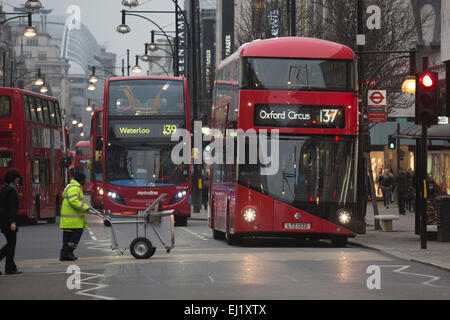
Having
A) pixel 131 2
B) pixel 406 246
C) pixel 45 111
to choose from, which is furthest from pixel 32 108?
pixel 406 246

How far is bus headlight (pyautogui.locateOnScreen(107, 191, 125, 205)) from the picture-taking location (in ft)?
105

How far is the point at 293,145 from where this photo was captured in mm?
21969

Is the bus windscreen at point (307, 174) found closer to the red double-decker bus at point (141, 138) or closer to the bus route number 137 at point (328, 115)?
the bus route number 137 at point (328, 115)

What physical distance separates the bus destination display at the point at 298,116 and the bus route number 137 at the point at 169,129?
987 cm


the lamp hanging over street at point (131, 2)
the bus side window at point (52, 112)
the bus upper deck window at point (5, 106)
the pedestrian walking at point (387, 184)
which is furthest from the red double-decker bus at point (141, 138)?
the pedestrian walking at point (387, 184)

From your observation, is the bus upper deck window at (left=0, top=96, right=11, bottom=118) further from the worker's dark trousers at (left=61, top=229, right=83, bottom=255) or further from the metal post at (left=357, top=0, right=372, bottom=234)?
the worker's dark trousers at (left=61, top=229, right=83, bottom=255)

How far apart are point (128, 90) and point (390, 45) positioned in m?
9.47

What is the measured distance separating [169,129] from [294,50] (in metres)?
10.0

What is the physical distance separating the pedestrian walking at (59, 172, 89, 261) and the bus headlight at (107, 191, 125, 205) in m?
12.9

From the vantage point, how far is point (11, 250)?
1633 centimetres

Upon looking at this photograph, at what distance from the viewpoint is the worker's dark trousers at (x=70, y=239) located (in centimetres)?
1892

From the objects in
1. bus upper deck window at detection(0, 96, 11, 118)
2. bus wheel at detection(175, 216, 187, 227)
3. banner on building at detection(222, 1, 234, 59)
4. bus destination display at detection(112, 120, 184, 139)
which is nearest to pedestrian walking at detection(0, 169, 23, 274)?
bus destination display at detection(112, 120, 184, 139)
